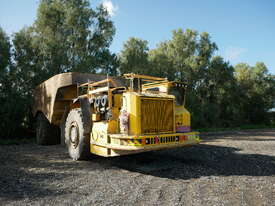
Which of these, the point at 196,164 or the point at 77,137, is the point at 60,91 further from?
the point at 196,164

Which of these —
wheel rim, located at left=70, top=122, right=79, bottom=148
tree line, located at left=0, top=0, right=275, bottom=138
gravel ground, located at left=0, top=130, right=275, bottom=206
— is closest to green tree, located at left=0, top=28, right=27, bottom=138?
tree line, located at left=0, top=0, right=275, bottom=138

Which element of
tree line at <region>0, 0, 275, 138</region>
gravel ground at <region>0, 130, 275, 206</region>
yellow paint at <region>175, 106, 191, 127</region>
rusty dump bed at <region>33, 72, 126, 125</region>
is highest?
tree line at <region>0, 0, 275, 138</region>

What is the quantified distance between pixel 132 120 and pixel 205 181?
2.12 m

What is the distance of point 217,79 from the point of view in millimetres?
30219

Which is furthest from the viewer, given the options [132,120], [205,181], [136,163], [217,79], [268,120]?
[268,120]

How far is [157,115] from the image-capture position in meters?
5.90

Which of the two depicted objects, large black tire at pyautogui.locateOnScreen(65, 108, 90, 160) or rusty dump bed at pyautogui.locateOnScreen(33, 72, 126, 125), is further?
rusty dump bed at pyautogui.locateOnScreen(33, 72, 126, 125)

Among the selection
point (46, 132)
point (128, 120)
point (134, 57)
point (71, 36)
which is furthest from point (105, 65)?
point (128, 120)

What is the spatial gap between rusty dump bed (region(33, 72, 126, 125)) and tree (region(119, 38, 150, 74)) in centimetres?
1432

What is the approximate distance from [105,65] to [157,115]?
13960 millimetres

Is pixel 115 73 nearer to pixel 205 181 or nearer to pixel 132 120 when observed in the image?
pixel 132 120

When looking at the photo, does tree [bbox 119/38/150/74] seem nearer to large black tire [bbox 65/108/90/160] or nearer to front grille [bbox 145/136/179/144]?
large black tire [bbox 65/108/90/160]

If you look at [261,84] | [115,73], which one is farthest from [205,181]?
[261,84]

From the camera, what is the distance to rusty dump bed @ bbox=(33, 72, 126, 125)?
8.20 m
